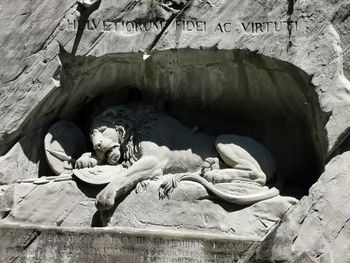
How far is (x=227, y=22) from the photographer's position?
17.6 ft

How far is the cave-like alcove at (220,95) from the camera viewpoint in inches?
213

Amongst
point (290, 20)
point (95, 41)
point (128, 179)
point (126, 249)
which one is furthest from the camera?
point (95, 41)

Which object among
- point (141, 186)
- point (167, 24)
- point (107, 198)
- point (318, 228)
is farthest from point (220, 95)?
point (318, 228)

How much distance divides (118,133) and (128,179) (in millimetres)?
387

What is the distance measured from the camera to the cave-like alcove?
17.8 ft

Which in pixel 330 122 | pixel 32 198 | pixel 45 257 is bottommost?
pixel 45 257

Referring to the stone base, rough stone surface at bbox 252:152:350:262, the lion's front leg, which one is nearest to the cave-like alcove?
rough stone surface at bbox 252:152:350:262

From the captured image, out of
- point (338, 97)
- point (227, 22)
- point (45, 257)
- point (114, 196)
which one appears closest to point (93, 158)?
point (114, 196)

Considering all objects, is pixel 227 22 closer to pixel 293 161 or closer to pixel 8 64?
pixel 293 161

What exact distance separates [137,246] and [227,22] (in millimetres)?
1566

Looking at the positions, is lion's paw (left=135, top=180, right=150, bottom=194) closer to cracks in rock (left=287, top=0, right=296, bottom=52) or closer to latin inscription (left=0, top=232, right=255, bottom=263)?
latin inscription (left=0, top=232, right=255, bottom=263)

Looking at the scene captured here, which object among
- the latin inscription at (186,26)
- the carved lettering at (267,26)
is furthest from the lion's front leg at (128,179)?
the carved lettering at (267,26)

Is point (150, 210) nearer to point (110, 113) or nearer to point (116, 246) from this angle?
point (116, 246)

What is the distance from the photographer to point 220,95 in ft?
18.6
